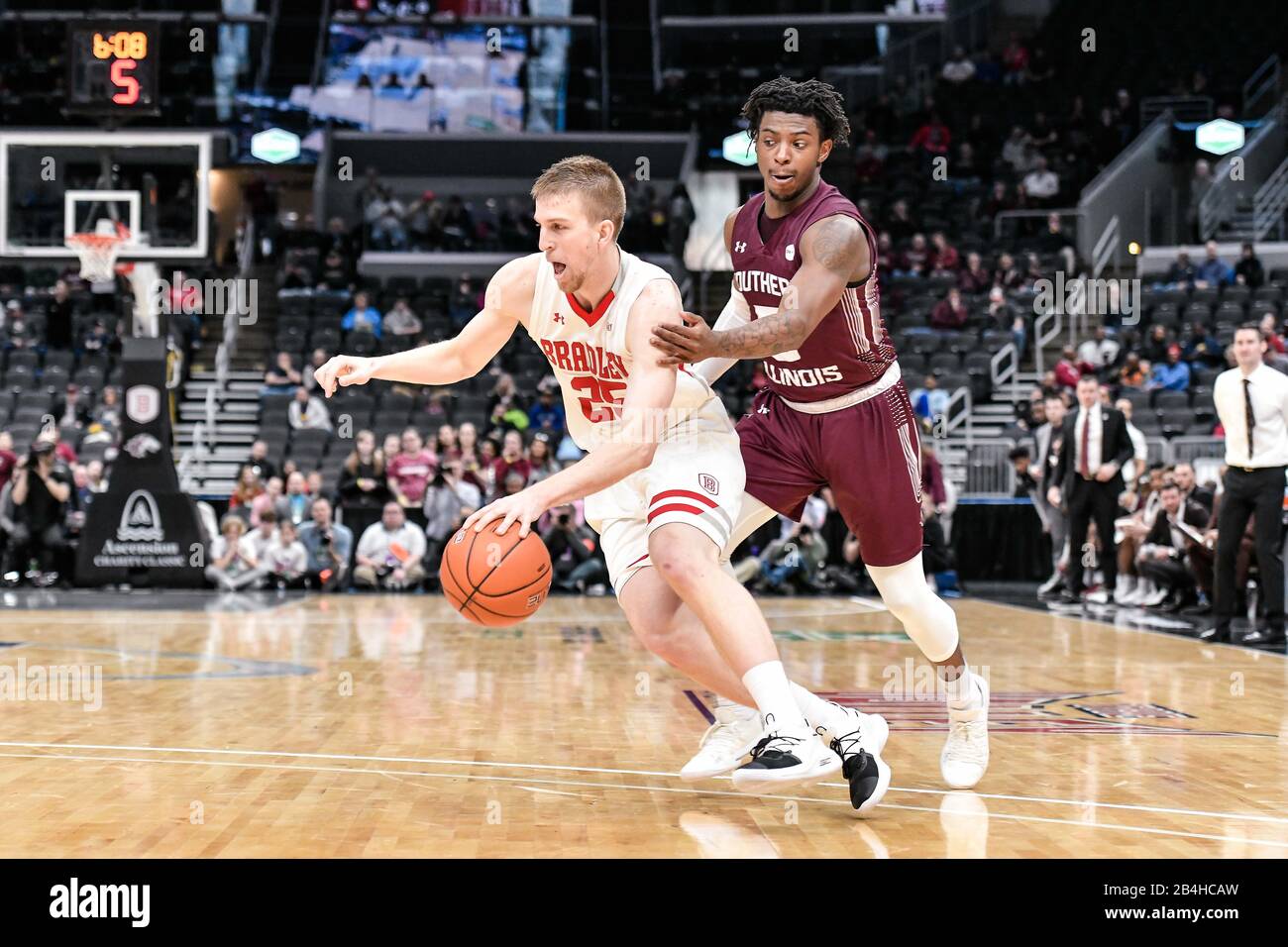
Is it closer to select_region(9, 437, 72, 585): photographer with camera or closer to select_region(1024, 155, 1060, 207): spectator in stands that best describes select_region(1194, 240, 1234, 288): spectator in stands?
select_region(1024, 155, 1060, 207): spectator in stands

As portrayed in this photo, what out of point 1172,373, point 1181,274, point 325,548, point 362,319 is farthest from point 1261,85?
point 325,548

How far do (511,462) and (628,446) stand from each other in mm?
10357

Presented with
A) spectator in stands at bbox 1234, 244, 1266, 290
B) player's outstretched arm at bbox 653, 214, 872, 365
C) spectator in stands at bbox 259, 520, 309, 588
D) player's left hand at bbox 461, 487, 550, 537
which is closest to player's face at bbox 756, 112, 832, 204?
→ player's outstretched arm at bbox 653, 214, 872, 365

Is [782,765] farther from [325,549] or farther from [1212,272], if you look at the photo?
[1212,272]

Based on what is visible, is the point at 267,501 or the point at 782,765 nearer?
the point at 782,765

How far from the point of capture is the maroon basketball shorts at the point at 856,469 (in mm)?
4223

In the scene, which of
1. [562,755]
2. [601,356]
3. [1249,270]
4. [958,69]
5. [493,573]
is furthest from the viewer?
[958,69]

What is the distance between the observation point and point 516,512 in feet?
11.8

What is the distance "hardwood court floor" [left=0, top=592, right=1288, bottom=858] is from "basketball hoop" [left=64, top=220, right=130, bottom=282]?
645 centimetres

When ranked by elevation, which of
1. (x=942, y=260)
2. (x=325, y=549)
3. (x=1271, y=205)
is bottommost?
(x=325, y=549)

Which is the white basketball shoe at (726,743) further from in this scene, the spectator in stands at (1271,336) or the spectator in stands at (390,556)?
the spectator in stands at (1271,336)

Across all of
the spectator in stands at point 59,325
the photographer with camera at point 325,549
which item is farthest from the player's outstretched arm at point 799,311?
the spectator in stands at point 59,325

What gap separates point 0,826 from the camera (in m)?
3.48

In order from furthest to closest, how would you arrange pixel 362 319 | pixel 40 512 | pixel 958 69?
pixel 958 69, pixel 362 319, pixel 40 512
